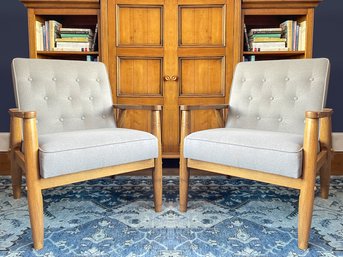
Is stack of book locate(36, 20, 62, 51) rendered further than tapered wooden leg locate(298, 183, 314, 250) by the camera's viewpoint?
Yes

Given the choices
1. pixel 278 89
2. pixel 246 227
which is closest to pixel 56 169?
pixel 246 227

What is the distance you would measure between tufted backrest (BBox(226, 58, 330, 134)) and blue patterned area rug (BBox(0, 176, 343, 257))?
0.47m

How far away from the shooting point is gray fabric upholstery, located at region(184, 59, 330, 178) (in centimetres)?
157

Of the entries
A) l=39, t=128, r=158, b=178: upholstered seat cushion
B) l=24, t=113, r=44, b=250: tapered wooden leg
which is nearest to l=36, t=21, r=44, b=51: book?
l=39, t=128, r=158, b=178: upholstered seat cushion

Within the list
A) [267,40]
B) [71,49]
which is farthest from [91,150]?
[267,40]

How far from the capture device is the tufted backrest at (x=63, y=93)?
2.00 meters

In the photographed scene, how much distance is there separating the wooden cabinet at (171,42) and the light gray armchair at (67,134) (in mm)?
360

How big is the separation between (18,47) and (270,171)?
2280 millimetres

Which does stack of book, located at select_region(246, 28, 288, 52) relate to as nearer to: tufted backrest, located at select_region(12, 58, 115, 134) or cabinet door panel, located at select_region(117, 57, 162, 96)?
cabinet door panel, located at select_region(117, 57, 162, 96)

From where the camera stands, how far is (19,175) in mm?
2164

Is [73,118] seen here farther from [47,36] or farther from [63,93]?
[47,36]

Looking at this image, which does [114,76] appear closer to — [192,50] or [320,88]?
[192,50]

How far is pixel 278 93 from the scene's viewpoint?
212 centimetres

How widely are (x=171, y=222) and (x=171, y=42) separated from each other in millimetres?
1336
